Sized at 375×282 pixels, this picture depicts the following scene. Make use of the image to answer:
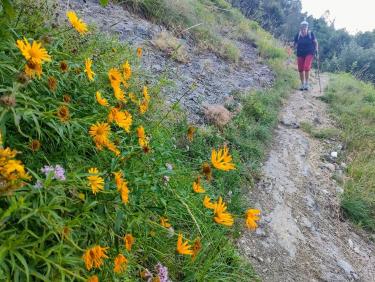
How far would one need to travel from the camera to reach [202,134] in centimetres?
427

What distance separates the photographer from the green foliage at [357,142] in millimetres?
4812

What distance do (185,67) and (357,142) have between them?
311 centimetres

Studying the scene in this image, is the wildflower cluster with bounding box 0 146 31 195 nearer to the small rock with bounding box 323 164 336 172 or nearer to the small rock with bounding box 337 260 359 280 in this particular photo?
the small rock with bounding box 337 260 359 280

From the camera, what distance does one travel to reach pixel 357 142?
674 centimetres

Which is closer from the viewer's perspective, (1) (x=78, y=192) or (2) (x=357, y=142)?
(1) (x=78, y=192)

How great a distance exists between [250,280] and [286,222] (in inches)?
49.8

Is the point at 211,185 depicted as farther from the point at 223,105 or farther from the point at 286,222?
the point at 223,105

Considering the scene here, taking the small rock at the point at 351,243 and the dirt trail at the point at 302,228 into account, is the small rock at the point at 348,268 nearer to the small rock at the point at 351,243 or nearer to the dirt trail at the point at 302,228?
the dirt trail at the point at 302,228

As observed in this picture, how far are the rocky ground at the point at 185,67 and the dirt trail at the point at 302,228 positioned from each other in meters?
1.20

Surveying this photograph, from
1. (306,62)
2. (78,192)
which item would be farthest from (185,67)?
(78,192)

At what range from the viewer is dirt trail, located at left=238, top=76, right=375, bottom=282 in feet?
11.3

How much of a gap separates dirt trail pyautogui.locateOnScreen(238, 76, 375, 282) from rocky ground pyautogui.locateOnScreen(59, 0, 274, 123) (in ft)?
3.94

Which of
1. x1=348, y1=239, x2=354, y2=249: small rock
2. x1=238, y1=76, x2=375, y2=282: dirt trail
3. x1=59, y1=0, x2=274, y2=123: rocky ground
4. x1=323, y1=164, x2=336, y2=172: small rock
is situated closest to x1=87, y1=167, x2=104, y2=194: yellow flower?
x1=238, y1=76, x2=375, y2=282: dirt trail

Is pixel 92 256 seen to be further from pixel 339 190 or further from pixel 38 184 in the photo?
pixel 339 190
